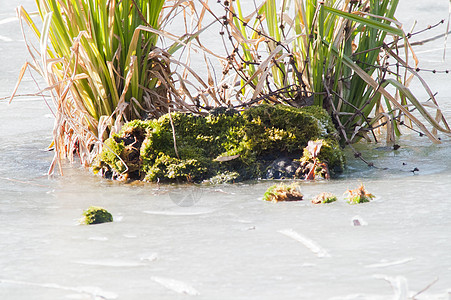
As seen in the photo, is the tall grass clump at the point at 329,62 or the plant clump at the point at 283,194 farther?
the tall grass clump at the point at 329,62

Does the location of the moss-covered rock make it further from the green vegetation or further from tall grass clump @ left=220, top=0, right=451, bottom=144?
tall grass clump @ left=220, top=0, right=451, bottom=144

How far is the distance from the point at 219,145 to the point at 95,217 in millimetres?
801

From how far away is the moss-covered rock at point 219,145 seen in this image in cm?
219

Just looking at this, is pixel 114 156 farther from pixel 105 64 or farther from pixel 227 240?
pixel 227 240

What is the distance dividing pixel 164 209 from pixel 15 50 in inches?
169

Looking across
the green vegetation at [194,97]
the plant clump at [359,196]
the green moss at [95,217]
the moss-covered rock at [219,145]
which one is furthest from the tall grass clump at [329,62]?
the green moss at [95,217]

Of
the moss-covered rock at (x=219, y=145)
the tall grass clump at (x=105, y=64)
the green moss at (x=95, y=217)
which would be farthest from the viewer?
the tall grass clump at (x=105, y=64)

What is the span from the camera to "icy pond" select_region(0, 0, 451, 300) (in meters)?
1.09

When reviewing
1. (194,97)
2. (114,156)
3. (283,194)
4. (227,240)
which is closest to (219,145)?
(194,97)

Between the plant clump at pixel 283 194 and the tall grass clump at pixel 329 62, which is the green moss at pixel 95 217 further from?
the tall grass clump at pixel 329 62

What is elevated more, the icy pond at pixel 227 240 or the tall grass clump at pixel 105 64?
the tall grass clump at pixel 105 64

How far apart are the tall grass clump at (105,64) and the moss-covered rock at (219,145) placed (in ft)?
0.36

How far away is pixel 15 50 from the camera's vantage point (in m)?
5.46

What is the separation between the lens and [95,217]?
1.58 metres
